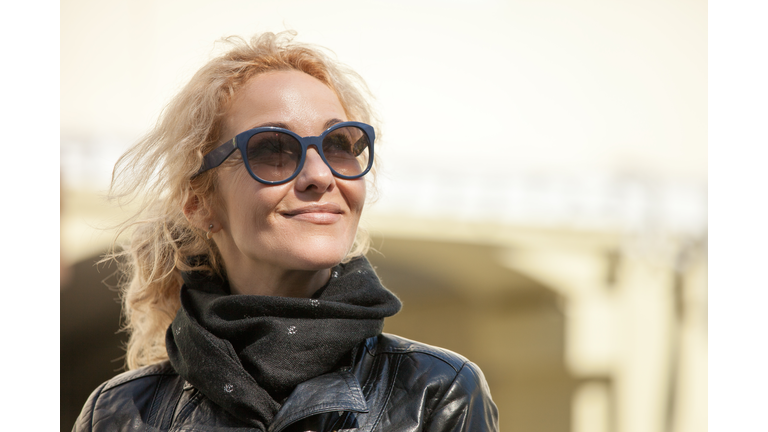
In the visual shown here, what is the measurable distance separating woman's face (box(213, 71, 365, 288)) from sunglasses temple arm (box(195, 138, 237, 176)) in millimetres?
24

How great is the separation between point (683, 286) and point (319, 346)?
18.7 feet

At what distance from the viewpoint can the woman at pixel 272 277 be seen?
131 cm

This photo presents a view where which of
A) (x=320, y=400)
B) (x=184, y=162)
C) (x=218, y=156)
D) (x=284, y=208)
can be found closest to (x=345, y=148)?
(x=284, y=208)

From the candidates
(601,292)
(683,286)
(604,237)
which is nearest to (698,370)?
(683,286)

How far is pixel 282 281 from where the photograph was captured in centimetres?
151

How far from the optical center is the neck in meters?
1.50

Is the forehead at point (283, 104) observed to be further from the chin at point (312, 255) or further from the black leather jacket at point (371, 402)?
the black leather jacket at point (371, 402)

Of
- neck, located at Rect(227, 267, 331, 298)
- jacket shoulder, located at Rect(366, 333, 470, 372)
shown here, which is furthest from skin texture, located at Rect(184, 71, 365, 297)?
jacket shoulder, located at Rect(366, 333, 470, 372)

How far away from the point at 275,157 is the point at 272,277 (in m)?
0.32

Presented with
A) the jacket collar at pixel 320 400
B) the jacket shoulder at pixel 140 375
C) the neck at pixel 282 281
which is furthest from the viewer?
the jacket shoulder at pixel 140 375

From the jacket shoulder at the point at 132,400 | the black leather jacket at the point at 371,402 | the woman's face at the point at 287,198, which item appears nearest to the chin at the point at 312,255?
the woman's face at the point at 287,198

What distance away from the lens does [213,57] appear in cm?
175

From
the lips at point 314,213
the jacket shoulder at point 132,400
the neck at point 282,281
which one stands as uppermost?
the lips at point 314,213

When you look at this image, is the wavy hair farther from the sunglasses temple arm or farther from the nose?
the nose
